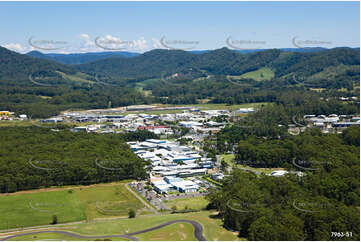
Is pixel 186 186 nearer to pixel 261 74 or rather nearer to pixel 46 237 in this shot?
pixel 46 237

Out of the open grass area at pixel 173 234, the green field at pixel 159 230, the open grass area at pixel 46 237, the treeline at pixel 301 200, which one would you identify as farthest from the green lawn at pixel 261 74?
the open grass area at pixel 46 237

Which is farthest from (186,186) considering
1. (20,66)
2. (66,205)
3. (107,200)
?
(20,66)

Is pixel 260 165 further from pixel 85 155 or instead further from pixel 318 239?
pixel 318 239

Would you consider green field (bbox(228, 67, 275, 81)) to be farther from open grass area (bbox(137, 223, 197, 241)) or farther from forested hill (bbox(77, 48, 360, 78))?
open grass area (bbox(137, 223, 197, 241))

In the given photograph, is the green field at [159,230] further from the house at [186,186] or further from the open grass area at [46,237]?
the house at [186,186]

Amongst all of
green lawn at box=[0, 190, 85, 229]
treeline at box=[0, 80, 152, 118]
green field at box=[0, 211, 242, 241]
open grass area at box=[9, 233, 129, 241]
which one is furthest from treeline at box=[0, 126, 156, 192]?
treeline at box=[0, 80, 152, 118]
